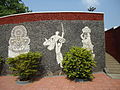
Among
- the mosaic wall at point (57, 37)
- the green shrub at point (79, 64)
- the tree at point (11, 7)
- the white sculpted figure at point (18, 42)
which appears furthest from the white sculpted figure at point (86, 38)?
the tree at point (11, 7)

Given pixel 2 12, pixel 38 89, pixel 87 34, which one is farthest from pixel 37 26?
pixel 2 12

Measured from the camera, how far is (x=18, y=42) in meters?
5.77

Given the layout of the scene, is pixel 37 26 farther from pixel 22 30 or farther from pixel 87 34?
pixel 87 34

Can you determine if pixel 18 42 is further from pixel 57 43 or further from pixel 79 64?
pixel 79 64

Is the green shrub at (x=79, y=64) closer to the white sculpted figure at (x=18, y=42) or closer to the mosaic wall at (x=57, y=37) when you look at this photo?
the mosaic wall at (x=57, y=37)

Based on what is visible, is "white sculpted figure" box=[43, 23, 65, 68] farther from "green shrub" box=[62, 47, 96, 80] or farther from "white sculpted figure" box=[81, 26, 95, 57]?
A: "white sculpted figure" box=[81, 26, 95, 57]

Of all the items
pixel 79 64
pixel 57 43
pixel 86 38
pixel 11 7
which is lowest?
pixel 79 64

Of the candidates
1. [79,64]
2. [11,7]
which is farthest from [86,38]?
[11,7]

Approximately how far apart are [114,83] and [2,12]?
12.7 m

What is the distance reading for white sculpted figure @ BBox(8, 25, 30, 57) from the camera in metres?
5.69

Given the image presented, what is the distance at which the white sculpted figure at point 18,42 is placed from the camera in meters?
5.69

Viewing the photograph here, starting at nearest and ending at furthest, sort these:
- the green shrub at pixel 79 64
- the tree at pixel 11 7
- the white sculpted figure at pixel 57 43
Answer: the green shrub at pixel 79 64, the white sculpted figure at pixel 57 43, the tree at pixel 11 7

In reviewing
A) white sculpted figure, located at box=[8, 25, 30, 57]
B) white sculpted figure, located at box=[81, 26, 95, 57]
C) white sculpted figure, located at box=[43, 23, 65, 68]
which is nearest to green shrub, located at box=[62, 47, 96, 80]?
white sculpted figure, located at box=[43, 23, 65, 68]

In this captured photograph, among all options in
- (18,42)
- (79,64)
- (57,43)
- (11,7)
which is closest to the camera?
(79,64)
